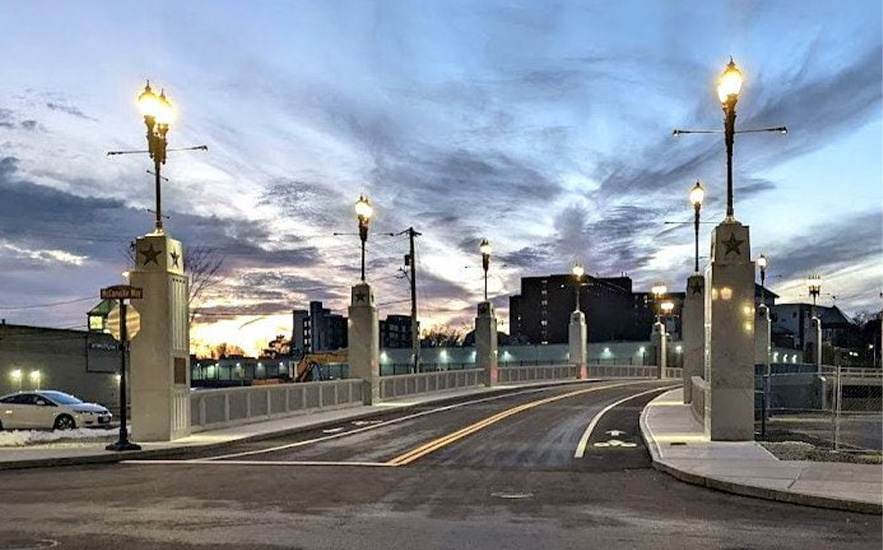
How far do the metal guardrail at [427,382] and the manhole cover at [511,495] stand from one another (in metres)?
21.2

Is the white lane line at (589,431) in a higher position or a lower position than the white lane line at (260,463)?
lower

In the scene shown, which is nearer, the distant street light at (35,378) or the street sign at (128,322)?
the street sign at (128,322)

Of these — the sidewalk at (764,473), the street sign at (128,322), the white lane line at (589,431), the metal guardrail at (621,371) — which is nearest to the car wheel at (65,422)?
the street sign at (128,322)

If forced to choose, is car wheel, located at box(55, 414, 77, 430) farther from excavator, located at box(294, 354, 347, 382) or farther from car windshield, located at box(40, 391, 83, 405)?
excavator, located at box(294, 354, 347, 382)

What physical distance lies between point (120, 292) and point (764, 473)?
12.7 m

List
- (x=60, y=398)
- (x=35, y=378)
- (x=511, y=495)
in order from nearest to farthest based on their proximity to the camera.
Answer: (x=511, y=495) → (x=60, y=398) → (x=35, y=378)

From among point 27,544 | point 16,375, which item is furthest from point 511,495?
point 16,375

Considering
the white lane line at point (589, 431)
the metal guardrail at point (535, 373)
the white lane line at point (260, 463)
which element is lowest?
the metal guardrail at point (535, 373)

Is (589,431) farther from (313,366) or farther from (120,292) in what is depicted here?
(313,366)

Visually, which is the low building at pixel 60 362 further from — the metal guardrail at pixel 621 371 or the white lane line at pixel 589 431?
the metal guardrail at pixel 621 371

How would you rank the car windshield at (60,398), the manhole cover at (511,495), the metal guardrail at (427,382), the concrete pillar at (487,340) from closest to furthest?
1. the manhole cover at (511,495)
2. the car windshield at (60,398)
3. the metal guardrail at (427,382)
4. the concrete pillar at (487,340)

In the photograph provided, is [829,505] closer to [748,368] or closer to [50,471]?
[748,368]

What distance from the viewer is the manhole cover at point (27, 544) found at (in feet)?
28.8

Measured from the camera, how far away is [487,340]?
46.5m
